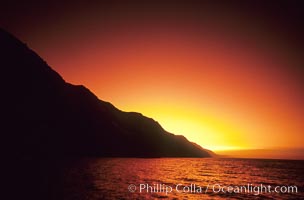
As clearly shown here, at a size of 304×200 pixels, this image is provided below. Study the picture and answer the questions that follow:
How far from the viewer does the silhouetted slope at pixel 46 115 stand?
303ft

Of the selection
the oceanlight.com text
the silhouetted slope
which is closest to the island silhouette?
the silhouetted slope

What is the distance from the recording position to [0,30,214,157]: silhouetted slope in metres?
92.4

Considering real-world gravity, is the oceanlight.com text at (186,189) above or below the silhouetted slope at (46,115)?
below

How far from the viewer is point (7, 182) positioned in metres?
29.3

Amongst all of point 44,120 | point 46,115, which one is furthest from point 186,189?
point 46,115

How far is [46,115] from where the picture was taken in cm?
11775

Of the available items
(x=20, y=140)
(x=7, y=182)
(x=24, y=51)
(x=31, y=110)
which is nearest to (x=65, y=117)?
(x=31, y=110)

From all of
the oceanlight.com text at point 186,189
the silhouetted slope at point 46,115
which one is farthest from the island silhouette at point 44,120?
the oceanlight.com text at point 186,189

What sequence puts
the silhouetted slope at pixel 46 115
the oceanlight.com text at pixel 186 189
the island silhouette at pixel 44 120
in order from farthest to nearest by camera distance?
the silhouetted slope at pixel 46 115 → the island silhouette at pixel 44 120 → the oceanlight.com text at pixel 186 189

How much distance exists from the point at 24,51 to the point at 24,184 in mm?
113367

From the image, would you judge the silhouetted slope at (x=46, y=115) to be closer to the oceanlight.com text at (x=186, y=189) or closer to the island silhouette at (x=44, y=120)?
the island silhouette at (x=44, y=120)

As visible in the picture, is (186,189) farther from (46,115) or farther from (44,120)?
(46,115)

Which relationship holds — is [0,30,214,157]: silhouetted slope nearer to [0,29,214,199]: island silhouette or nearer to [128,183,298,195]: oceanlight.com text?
[0,29,214,199]: island silhouette

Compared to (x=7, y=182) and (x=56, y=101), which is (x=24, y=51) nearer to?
(x=56, y=101)
